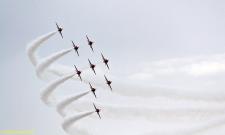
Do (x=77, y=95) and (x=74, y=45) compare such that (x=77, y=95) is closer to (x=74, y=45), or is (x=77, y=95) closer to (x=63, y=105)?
(x=63, y=105)

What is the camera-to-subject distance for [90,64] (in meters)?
95.5

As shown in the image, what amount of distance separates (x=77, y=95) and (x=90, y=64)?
7.86 m

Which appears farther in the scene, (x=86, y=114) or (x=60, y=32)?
(x=60, y=32)

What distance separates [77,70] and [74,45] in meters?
5.73

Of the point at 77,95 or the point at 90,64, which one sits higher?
the point at 90,64

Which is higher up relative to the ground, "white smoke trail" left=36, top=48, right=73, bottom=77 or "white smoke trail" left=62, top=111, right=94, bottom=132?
"white smoke trail" left=36, top=48, right=73, bottom=77

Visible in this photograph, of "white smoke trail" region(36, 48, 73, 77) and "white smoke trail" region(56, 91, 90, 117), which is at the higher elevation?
"white smoke trail" region(36, 48, 73, 77)

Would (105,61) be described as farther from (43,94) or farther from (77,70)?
(43,94)

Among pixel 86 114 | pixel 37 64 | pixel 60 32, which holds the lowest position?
pixel 86 114

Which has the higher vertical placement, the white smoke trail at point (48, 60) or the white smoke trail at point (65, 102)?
the white smoke trail at point (48, 60)

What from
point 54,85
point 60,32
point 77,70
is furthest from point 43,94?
point 60,32

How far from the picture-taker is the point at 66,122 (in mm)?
94500

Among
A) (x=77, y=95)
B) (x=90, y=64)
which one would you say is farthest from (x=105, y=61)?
(x=77, y=95)

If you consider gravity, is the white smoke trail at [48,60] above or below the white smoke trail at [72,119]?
above
